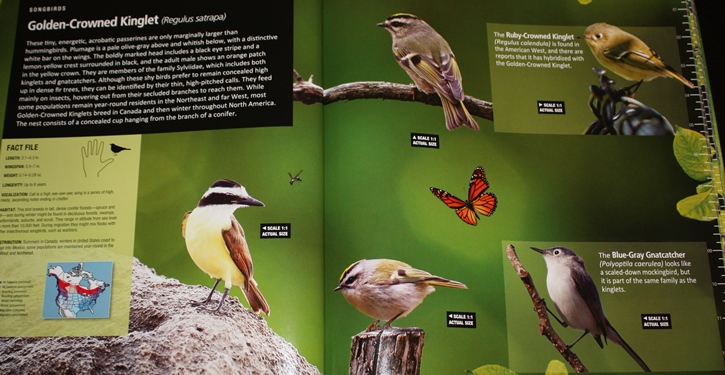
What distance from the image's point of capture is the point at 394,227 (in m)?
1.43

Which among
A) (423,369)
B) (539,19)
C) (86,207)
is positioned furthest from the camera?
(539,19)

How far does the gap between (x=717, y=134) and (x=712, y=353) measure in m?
0.54

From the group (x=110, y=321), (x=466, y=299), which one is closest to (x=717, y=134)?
(x=466, y=299)

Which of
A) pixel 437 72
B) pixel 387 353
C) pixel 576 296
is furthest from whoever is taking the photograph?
pixel 437 72

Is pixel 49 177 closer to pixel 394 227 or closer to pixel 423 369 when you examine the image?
pixel 394 227

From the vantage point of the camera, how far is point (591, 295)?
143 centimetres

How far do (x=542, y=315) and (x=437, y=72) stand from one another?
24.9 inches

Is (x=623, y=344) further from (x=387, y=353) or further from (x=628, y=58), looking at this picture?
(x=628, y=58)

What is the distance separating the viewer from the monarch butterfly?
146cm

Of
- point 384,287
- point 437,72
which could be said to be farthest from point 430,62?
point 384,287

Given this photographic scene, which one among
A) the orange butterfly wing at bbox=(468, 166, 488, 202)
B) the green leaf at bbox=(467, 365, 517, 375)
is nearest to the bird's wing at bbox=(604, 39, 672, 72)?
the orange butterfly wing at bbox=(468, 166, 488, 202)

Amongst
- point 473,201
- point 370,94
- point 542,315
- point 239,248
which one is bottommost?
point 542,315

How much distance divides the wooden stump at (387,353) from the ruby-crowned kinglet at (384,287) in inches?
1.4

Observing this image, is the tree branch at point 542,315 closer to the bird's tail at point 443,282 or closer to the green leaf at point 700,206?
the bird's tail at point 443,282
